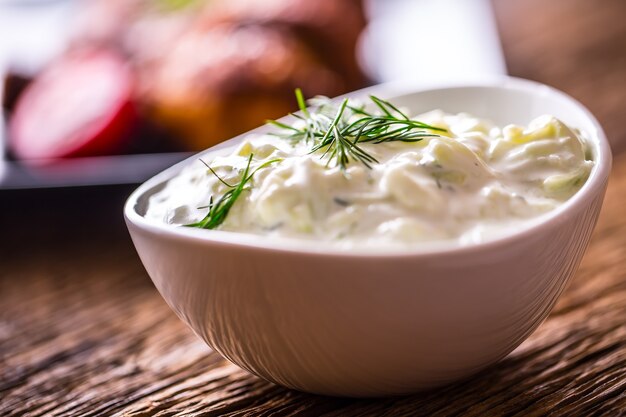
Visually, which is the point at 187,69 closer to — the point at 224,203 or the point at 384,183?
the point at 224,203

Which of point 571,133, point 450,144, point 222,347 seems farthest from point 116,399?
point 571,133

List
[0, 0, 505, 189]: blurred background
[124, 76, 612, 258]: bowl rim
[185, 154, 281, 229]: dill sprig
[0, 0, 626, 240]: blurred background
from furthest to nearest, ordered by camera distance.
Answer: [0, 0, 505, 189]: blurred background, [0, 0, 626, 240]: blurred background, [185, 154, 281, 229]: dill sprig, [124, 76, 612, 258]: bowl rim

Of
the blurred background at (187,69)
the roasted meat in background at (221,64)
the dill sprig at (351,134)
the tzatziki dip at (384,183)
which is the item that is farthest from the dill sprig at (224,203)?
the roasted meat in background at (221,64)

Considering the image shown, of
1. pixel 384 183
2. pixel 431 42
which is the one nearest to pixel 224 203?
pixel 384 183

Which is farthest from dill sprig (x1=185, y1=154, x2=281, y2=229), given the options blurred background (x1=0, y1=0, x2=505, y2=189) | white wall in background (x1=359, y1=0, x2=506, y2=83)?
white wall in background (x1=359, y1=0, x2=506, y2=83)

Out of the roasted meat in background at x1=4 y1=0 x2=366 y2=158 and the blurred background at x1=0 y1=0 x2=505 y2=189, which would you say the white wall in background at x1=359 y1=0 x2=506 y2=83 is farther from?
the roasted meat in background at x1=4 y1=0 x2=366 y2=158

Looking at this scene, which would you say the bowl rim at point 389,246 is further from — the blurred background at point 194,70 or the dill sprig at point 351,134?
the blurred background at point 194,70
